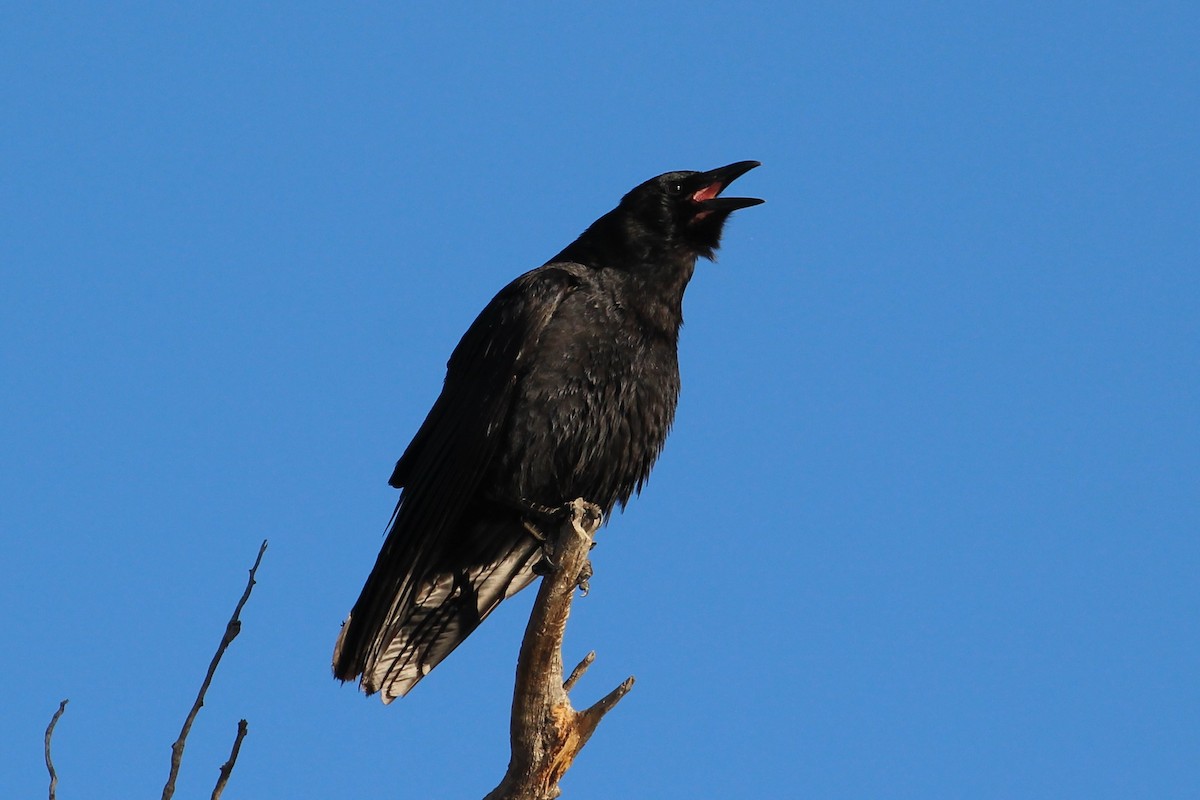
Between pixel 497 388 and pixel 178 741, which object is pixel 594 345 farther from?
pixel 178 741

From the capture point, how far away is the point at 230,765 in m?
2.99

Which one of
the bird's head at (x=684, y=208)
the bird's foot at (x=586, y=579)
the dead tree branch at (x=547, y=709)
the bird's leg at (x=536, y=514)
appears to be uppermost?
the bird's head at (x=684, y=208)

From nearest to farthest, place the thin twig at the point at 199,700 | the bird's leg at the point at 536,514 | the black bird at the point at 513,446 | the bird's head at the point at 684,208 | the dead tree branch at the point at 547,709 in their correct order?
the thin twig at the point at 199,700, the dead tree branch at the point at 547,709, the black bird at the point at 513,446, the bird's leg at the point at 536,514, the bird's head at the point at 684,208

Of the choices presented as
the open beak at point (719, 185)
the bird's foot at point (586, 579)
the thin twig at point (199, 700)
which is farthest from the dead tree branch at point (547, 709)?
the open beak at point (719, 185)

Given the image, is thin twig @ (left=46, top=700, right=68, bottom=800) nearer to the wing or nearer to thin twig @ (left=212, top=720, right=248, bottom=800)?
thin twig @ (left=212, top=720, right=248, bottom=800)

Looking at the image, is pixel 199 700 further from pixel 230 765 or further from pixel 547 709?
pixel 547 709

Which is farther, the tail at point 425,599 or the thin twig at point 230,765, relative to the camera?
the tail at point 425,599

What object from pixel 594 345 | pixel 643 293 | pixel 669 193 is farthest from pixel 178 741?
pixel 669 193

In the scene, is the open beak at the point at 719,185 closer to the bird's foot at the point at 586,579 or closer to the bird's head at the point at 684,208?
the bird's head at the point at 684,208

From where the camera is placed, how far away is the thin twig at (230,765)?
289 centimetres

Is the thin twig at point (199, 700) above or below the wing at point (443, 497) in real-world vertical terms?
below

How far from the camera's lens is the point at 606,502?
6.52 m

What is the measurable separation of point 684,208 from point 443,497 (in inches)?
77.7

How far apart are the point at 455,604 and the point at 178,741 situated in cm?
351
